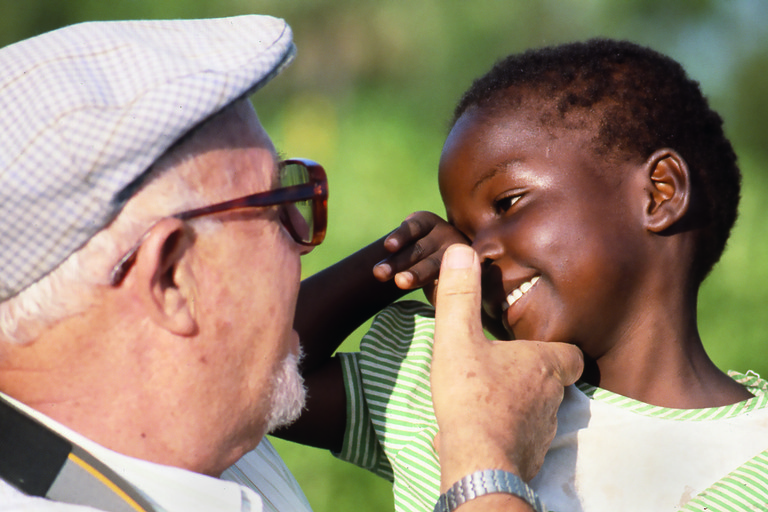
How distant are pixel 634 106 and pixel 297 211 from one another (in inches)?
43.4

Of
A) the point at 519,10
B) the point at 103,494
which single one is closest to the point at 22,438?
the point at 103,494

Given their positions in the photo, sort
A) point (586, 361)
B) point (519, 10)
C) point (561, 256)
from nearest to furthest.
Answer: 1. point (561, 256)
2. point (586, 361)
3. point (519, 10)

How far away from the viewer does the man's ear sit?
4.39ft

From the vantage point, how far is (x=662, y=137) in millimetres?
2111

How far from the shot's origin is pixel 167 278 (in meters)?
1.41

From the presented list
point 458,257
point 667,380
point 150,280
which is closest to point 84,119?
point 150,280

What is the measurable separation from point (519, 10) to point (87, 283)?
562 centimetres

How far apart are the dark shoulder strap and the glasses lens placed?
0.64 meters

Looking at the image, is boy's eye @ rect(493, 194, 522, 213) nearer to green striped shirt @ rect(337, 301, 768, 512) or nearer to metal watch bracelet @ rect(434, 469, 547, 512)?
green striped shirt @ rect(337, 301, 768, 512)

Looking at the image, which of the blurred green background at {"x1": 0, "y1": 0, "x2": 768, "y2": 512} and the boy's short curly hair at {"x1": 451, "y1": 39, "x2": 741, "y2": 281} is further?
the blurred green background at {"x1": 0, "y1": 0, "x2": 768, "y2": 512}

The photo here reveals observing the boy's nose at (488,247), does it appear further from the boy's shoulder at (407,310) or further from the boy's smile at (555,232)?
the boy's shoulder at (407,310)

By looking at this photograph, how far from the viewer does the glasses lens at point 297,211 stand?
1.64 metres

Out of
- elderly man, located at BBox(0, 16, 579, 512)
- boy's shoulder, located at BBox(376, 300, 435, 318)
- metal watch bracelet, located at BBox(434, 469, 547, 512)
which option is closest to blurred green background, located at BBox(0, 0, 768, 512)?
boy's shoulder, located at BBox(376, 300, 435, 318)

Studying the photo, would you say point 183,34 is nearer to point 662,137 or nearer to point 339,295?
point 339,295
